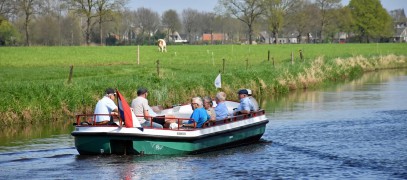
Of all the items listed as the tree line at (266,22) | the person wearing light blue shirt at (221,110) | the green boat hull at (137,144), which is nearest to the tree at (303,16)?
the tree line at (266,22)

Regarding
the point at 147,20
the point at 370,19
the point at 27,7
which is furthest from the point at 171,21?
the point at 27,7

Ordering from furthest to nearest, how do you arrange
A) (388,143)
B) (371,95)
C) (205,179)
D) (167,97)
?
(371,95), (167,97), (388,143), (205,179)

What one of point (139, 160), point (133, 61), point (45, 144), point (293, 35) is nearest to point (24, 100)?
point (45, 144)

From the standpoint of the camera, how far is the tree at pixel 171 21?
6875 inches

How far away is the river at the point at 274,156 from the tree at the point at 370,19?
109899 mm

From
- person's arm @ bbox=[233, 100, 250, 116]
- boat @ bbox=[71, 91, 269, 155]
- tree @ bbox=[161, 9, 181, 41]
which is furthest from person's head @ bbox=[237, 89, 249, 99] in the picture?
tree @ bbox=[161, 9, 181, 41]

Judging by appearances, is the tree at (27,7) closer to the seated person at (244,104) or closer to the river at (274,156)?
the river at (274,156)

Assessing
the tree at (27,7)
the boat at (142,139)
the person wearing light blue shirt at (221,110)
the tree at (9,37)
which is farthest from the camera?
the tree at (9,37)

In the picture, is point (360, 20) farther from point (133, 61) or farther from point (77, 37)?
point (133, 61)

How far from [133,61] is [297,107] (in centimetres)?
2928

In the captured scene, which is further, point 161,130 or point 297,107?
point 297,107

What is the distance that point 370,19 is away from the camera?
14000cm

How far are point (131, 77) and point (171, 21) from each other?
137271mm

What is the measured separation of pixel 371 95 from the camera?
4028 cm
